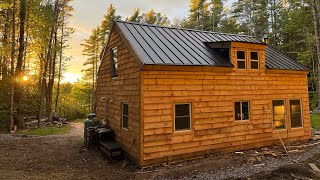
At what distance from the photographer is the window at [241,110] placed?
36.4 ft

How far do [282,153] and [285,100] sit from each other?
341cm

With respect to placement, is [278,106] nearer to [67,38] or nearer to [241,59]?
[241,59]

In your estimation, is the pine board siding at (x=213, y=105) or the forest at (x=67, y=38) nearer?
the pine board siding at (x=213, y=105)

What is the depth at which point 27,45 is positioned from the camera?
20.4 meters

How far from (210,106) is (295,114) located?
6.20 m

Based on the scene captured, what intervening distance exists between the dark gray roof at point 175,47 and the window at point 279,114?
6.65 feet

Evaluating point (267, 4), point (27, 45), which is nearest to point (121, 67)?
point (27, 45)

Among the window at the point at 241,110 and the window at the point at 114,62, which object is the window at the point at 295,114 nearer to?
the window at the point at 241,110

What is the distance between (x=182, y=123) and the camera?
9.68 metres

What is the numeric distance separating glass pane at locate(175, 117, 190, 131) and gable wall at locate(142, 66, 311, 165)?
0.25 metres

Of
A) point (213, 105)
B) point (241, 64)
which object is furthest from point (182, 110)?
point (241, 64)

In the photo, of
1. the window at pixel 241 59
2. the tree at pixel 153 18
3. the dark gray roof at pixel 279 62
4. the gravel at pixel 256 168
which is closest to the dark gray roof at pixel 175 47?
the dark gray roof at pixel 279 62

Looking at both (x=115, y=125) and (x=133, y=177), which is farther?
(x=115, y=125)

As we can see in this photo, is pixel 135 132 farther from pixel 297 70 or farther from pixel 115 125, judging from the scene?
pixel 297 70
